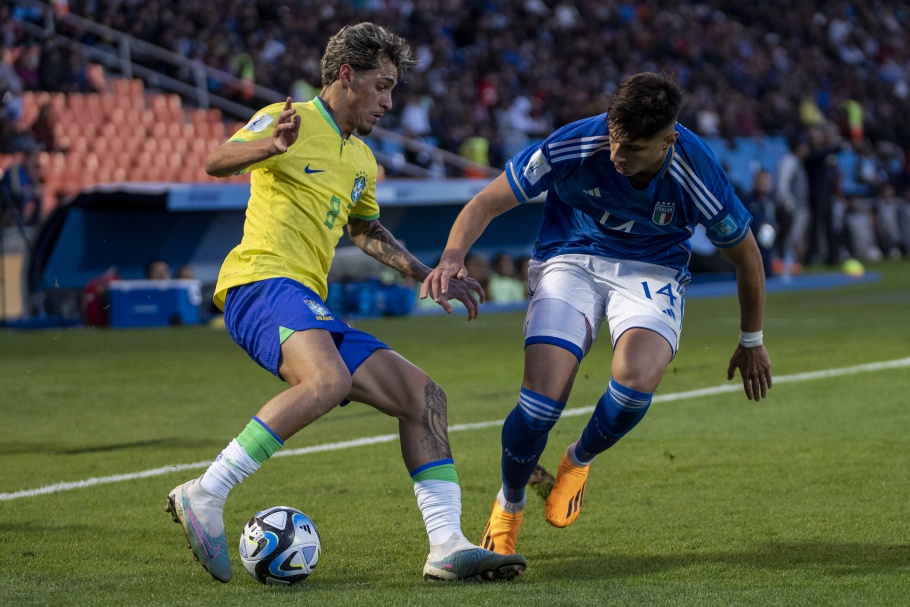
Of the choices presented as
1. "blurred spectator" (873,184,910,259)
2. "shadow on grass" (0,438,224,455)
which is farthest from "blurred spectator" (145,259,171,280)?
"blurred spectator" (873,184,910,259)

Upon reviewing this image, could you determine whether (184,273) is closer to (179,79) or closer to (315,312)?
(179,79)

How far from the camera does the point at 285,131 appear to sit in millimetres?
4613

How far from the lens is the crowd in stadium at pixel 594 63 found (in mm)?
23406

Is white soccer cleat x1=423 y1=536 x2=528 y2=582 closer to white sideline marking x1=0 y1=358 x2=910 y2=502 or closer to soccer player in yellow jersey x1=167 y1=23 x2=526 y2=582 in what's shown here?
soccer player in yellow jersey x1=167 y1=23 x2=526 y2=582

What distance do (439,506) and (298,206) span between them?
1.20 m

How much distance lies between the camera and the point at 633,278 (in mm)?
5484

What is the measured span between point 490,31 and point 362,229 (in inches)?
993

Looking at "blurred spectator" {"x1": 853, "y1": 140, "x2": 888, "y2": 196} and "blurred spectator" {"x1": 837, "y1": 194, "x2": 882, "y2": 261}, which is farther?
"blurred spectator" {"x1": 853, "y1": 140, "x2": 888, "y2": 196}

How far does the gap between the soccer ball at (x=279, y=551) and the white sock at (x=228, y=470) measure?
0.20m

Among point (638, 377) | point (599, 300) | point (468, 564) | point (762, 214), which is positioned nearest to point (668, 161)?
point (599, 300)

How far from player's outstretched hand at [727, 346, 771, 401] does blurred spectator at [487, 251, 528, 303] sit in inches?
524

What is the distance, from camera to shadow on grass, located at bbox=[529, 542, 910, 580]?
15.5 feet

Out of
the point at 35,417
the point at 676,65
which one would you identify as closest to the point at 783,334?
the point at 35,417

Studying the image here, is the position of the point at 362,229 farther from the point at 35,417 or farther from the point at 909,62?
the point at 909,62
